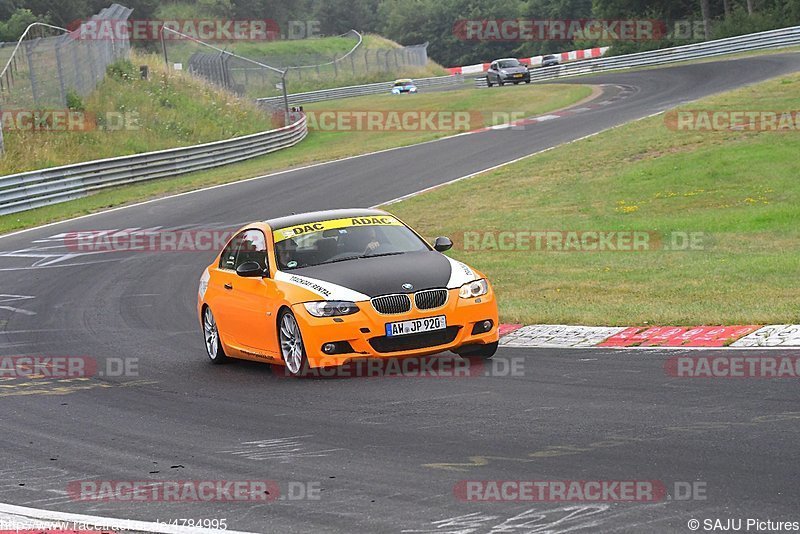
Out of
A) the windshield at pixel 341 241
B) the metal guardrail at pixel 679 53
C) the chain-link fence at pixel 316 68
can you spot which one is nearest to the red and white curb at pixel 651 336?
the windshield at pixel 341 241

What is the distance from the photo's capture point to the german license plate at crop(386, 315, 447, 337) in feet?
33.3

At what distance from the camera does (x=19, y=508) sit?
649 centimetres

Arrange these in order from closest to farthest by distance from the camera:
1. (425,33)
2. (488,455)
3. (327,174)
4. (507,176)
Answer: (488,455) → (507,176) → (327,174) → (425,33)

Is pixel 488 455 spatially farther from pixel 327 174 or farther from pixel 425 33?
pixel 425 33

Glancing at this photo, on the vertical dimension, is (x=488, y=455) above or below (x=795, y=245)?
above

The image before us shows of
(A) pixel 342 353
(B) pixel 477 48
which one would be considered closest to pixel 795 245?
(A) pixel 342 353

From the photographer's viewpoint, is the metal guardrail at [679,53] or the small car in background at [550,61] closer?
the metal guardrail at [679,53]

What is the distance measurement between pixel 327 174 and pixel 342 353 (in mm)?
23017

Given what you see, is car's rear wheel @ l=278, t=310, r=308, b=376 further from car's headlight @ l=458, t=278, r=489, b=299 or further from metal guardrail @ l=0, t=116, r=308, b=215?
metal guardrail @ l=0, t=116, r=308, b=215

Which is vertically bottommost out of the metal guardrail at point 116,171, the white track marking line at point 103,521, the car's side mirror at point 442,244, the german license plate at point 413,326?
the metal guardrail at point 116,171

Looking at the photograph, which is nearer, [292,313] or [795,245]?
[292,313]

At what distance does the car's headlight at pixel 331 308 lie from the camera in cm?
1016

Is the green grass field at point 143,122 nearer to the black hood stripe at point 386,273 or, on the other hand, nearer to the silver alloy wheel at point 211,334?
the silver alloy wheel at point 211,334

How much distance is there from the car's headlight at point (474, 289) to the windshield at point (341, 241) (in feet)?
3.30
